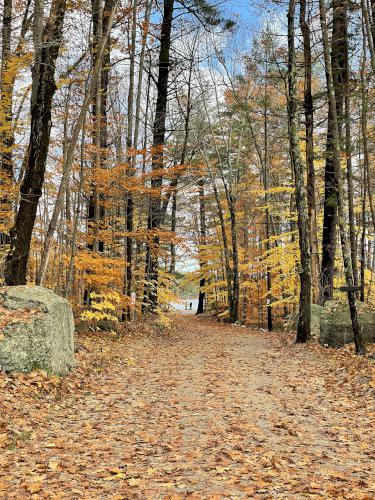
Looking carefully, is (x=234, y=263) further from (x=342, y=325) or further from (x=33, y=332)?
(x=33, y=332)

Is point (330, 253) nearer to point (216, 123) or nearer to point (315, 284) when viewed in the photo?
point (315, 284)

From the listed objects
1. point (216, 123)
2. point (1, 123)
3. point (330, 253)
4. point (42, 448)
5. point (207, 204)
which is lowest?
point (42, 448)

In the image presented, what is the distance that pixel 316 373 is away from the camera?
904 cm

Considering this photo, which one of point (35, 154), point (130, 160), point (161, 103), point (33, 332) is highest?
point (161, 103)

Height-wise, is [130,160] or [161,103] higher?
[161,103]

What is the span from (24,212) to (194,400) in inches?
207

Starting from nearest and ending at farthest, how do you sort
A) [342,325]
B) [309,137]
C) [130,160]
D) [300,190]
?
1. [342,325]
2. [300,190]
3. [130,160]
4. [309,137]

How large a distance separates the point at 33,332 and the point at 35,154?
13.5 ft

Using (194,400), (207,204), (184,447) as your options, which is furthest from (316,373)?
(207,204)

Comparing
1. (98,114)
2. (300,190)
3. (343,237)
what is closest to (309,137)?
(300,190)

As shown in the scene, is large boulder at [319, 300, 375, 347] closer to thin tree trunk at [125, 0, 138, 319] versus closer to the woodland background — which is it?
the woodland background

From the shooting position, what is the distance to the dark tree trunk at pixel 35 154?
9328mm

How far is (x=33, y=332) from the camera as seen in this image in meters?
7.36

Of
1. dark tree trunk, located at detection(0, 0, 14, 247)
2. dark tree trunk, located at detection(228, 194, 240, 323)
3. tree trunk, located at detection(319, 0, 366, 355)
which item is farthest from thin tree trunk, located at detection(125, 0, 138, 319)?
dark tree trunk, located at detection(228, 194, 240, 323)
